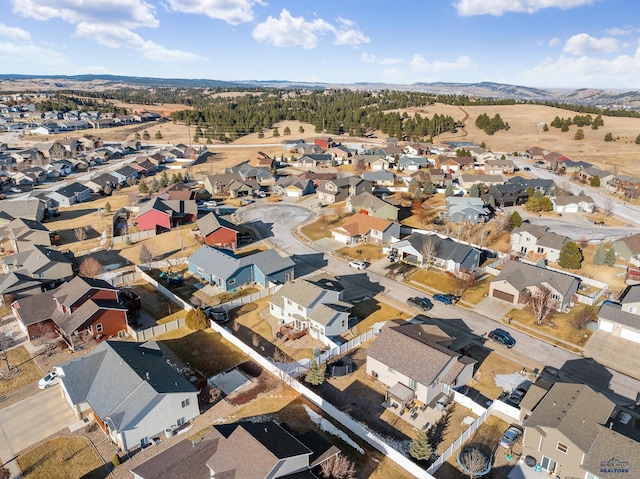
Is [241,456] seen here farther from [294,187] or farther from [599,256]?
[294,187]

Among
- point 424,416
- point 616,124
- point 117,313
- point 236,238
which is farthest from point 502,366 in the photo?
point 616,124

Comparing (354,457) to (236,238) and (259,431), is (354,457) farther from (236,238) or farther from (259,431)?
(236,238)

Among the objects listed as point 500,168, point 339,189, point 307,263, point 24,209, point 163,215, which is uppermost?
point 500,168

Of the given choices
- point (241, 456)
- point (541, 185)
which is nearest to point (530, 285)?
point (241, 456)

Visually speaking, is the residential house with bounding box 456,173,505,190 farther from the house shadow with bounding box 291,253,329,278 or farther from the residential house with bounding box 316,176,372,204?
the house shadow with bounding box 291,253,329,278
